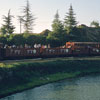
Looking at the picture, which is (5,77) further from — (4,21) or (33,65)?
(4,21)

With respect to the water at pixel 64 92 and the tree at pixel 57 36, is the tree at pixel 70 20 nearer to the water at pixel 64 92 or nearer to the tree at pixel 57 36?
the tree at pixel 57 36

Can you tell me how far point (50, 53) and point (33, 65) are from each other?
1169 cm

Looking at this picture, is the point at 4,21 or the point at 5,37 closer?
the point at 5,37

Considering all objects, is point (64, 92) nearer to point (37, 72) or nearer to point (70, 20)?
point (37, 72)

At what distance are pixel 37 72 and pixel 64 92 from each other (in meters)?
10.2

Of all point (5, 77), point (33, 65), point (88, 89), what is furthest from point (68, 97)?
point (33, 65)

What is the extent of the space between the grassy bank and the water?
171 centimetres

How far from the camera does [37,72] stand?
135ft

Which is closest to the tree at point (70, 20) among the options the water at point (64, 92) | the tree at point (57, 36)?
the tree at point (57, 36)

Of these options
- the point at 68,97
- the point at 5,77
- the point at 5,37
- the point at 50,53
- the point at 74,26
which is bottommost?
the point at 68,97

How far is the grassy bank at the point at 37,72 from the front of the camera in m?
33.3

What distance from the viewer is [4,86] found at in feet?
105

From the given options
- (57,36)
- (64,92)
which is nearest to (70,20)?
(57,36)

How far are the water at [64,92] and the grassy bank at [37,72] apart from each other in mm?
1713
